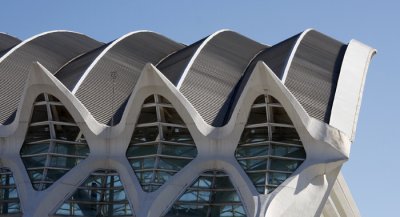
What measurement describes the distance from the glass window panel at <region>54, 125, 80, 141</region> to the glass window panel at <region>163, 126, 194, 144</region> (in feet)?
16.7

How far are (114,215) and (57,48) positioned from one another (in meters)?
16.3

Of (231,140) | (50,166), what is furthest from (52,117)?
(231,140)

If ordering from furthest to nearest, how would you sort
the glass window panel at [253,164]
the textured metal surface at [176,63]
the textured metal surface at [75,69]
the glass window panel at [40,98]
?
the textured metal surface at [75,69] < the textured metal surface at [176,63] < the glass window panel at [40,98] < the glass window panel at [253,164]

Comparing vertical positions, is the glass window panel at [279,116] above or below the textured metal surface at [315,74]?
below

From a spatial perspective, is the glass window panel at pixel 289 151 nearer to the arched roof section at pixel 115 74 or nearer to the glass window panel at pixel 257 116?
the glass window panel at pixel 257 116

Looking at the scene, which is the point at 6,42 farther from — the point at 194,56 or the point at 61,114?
the point at 194,56

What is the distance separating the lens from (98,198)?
143 ft

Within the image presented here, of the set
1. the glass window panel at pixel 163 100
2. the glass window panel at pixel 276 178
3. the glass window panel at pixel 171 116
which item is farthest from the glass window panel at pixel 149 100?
the glass window panel at pixel 276 178

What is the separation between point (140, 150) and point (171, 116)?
8.00ft

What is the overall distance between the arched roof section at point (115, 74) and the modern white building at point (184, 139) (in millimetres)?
110

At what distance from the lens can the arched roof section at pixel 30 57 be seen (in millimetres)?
47750

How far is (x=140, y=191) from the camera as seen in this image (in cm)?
4209

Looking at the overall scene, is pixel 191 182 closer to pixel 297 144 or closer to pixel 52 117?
pixel 297 144

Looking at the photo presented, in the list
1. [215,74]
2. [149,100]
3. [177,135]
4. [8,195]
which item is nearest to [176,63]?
[215,74]
